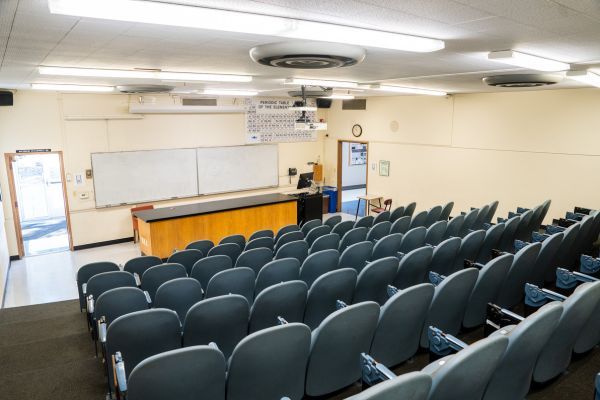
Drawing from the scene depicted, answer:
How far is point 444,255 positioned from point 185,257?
309 cm

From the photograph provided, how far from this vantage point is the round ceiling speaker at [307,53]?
3.26 meters

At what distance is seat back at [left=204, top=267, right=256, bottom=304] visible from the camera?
368 cm

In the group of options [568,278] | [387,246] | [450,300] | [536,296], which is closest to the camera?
[450,300]

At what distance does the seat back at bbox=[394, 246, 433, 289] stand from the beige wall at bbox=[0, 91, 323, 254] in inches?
292

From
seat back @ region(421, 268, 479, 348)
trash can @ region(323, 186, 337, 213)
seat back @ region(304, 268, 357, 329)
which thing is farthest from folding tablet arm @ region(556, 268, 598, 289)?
trash can @ region(323, 186, 337, 213)

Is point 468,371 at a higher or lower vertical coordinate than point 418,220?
higher

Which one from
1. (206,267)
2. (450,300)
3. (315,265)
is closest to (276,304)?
(315,265)

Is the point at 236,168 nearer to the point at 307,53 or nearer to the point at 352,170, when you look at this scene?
the point at 352,170

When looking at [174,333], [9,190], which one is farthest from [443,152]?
[9,190]

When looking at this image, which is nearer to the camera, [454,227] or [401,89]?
[454,227]

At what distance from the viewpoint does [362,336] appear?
8.62ft

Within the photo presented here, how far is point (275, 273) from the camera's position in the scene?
13.1ft

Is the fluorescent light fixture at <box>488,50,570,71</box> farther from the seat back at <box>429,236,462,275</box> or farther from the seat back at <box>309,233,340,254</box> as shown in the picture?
the seat back at <box>309,233,340,254</box>

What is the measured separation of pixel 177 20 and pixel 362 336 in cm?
227
